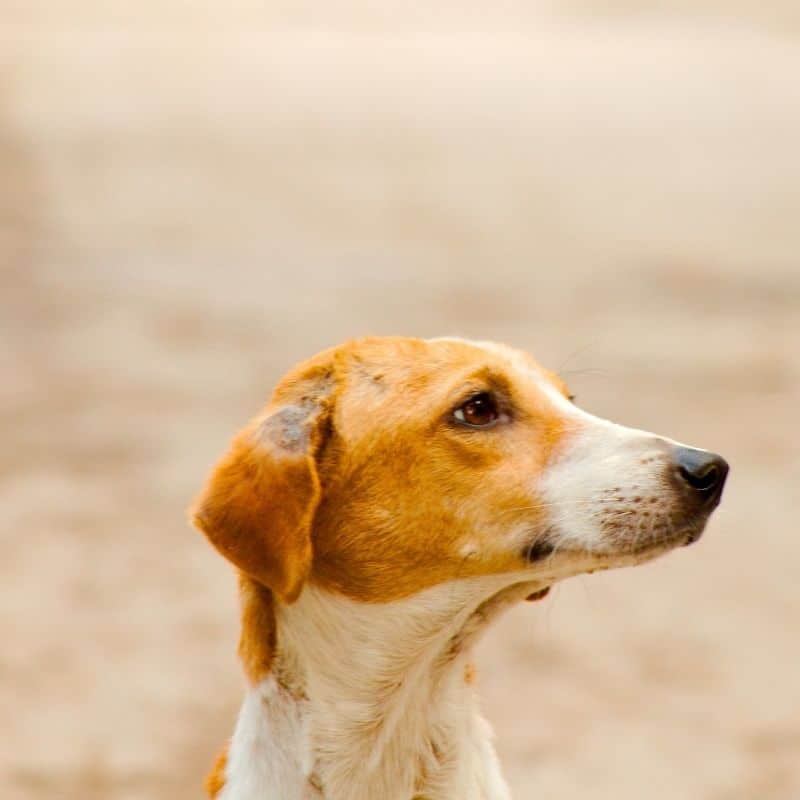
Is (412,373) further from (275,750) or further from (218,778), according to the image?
(218,778)

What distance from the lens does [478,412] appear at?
255 centimetres

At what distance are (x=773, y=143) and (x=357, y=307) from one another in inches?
125

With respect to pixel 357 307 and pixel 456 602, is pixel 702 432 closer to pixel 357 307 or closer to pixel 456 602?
pixel 357 307

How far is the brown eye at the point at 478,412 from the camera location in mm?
2533

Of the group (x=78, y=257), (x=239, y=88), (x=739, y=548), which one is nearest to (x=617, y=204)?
(x=239, y=88)

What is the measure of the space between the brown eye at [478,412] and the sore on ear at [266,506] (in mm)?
257

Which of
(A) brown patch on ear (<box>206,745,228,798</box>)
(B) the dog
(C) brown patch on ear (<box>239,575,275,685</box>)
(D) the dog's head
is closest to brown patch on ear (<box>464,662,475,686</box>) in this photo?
(B) the dog

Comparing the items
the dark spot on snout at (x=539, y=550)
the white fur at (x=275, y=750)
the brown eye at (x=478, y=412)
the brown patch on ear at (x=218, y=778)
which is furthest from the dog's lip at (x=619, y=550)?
the brown patch on ear at (x=218, y=778)

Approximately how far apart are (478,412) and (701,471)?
0.39m

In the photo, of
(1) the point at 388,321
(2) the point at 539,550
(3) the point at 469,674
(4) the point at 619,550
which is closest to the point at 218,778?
(3) the point at 469,674

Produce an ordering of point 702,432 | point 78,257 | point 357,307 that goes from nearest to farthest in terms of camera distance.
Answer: point 702,432, point 357,307, point 78,257

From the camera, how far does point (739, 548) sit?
5.90m

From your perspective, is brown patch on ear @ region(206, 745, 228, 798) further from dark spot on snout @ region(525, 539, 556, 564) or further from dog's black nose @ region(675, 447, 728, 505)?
dog's black nose @ region(675, 447, 728, 505)

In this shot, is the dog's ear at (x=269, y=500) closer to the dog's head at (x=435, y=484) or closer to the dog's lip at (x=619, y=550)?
the dog's head at (x=435, y=484)
